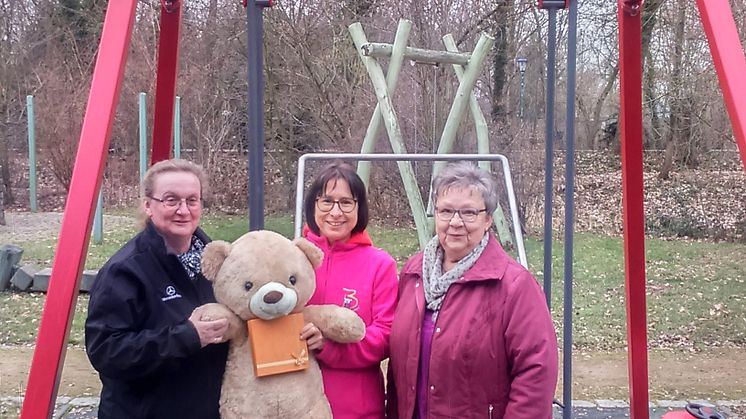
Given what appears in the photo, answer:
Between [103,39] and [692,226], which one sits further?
[692,226]

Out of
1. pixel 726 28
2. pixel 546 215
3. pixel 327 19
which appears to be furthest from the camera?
pixel 327 19

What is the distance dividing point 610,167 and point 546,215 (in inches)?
352

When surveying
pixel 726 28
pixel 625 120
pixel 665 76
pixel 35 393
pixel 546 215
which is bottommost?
pixel 35 393

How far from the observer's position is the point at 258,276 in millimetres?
1842

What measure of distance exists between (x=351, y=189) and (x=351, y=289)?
287mm

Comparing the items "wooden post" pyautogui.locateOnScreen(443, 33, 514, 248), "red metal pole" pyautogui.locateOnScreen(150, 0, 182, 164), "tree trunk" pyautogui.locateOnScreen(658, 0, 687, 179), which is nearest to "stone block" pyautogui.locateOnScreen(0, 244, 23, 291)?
"wooden post" pyautogui.locateOnScreen(443, 33, 514, 248)

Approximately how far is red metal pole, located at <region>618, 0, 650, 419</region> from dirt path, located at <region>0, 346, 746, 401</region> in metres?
2.27

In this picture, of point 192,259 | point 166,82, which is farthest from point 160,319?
point 166,82

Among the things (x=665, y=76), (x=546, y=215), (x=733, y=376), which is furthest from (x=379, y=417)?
(x=665, y=76)

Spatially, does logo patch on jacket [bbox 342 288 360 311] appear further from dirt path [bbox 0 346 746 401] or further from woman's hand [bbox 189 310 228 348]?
dirt path [bbox 0 346 746 401]

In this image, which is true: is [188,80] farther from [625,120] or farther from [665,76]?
[625,120]

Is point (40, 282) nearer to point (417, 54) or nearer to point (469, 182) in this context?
point (417, 54)

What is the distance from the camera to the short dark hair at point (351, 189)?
82.0 inches

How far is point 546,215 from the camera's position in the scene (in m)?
3.37
